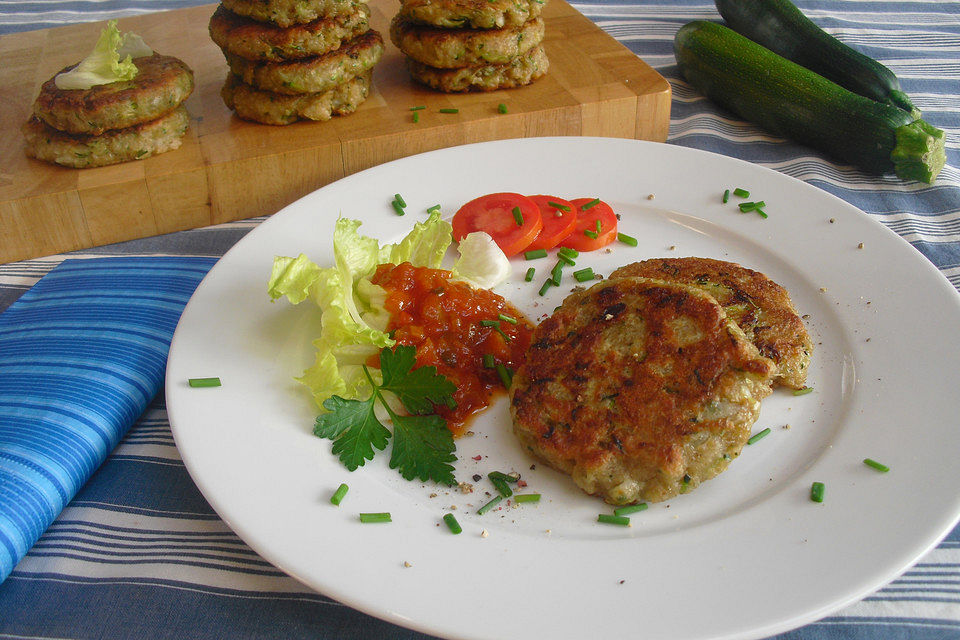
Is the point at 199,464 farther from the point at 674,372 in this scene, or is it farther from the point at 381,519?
the point at 674,372

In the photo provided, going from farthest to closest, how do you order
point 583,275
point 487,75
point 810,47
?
point 810,47 < point 487,75 < point 583,275

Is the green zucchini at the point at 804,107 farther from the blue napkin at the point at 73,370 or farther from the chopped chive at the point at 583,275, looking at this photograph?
the blue napkin at the point at 73,370

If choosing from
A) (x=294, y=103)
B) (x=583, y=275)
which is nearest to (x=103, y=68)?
(x=294, y=103)

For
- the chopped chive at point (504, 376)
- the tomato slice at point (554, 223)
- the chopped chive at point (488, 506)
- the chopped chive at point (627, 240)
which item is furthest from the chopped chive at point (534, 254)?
the chopped chive at point (488, 506)

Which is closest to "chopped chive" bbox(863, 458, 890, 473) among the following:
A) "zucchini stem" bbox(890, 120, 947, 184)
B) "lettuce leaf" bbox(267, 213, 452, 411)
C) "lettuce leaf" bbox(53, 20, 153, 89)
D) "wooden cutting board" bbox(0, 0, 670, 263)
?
"lettuce leaf" bbox(267, 213, 452, 411)

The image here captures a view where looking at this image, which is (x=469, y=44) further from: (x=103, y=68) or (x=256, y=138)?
(x=103, y=68)
